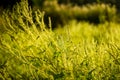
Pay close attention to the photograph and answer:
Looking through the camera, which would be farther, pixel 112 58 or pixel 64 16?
pixel 64 16

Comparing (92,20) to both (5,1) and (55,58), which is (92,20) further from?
(55,58)

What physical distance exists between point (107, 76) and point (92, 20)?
7905 millimetres

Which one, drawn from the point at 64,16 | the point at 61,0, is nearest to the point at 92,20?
the point at 64,16

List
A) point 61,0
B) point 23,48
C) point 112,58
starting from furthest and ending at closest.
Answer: point 61,0 < point 23,48 < point 112,58

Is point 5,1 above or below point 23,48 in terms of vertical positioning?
above

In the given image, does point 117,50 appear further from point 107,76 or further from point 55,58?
point 55,58

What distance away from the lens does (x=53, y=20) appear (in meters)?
10.7

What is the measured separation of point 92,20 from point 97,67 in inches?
310

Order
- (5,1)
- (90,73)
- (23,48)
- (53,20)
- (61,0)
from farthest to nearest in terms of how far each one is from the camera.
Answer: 1. (61,0)
2. (53,20)
3. (5,1)
4. (23,48)
5. (90,73)

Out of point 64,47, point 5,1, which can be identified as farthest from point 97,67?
point 5,1

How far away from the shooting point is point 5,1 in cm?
598

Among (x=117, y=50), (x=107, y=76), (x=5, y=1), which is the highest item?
(x=5, y=1)

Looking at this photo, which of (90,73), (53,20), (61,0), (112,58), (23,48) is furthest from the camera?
(61,0)

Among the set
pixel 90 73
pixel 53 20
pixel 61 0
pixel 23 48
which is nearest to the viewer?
pixel 90 73
